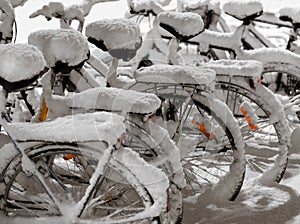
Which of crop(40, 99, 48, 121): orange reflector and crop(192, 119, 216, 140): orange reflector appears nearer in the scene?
crop(40, 99, 48, 121): orange reflector

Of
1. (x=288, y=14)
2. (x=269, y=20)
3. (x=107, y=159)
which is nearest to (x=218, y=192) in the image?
(x=107, y=159)

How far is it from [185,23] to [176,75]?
33 centimetres

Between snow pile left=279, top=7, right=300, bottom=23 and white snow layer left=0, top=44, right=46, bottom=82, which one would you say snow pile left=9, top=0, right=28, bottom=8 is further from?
snow pile left=279, top=7, right=300, bottom=23

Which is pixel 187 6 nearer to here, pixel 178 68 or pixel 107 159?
pixel 178 68

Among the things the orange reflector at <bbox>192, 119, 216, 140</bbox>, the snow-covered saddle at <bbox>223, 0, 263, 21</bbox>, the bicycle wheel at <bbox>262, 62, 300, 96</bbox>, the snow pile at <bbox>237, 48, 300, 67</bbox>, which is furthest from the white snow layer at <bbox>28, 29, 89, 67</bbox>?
the bicycle wheel at <bbox>262, 62, 300, 96</bbox>

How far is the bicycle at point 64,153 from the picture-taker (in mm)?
1953

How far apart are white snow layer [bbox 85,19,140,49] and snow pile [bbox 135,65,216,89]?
0.22 m

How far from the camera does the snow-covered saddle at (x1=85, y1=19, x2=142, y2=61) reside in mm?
2459

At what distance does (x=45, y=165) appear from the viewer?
218cm

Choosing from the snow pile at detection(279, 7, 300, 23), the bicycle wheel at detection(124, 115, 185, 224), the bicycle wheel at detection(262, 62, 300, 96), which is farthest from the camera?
the snow pile at detection(279, 7, 300, 23)

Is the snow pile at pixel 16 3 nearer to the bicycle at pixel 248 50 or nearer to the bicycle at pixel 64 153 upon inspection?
the bicycle at pixel 64 153

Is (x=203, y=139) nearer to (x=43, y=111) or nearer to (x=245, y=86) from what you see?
(x=245, y=86)

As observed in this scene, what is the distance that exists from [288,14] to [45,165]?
120 inches

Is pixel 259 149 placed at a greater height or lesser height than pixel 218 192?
lesser
